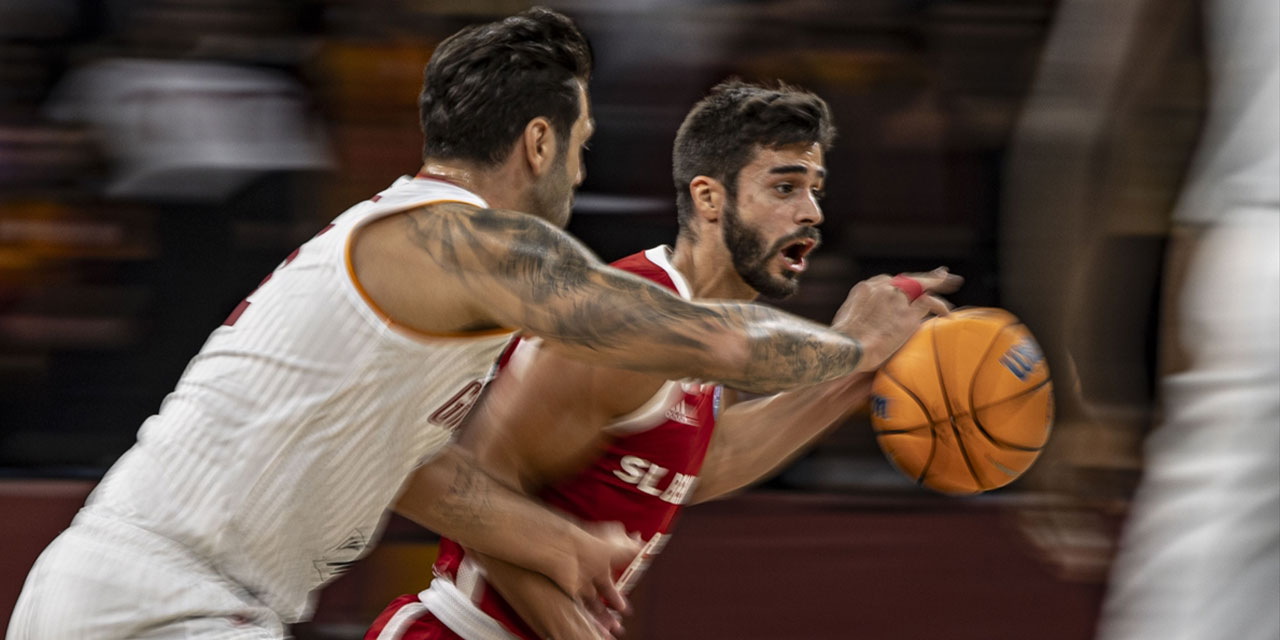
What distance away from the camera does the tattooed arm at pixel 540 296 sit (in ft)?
6.95

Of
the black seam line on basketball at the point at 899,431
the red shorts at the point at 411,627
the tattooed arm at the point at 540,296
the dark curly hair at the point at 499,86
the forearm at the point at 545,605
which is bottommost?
the red shorts at the point at 411,627

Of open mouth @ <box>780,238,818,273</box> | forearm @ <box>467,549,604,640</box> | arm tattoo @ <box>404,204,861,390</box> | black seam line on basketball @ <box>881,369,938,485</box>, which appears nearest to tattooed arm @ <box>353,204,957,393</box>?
arm tattoo @ <box>404,204,861,390</box>

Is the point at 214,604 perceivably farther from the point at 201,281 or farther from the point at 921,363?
the point at 201,281

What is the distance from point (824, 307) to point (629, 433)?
1.68 meters

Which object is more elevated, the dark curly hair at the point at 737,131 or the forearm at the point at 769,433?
the dark curly hair at the point at 737,131

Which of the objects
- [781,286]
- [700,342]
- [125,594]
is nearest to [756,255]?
[781,286]

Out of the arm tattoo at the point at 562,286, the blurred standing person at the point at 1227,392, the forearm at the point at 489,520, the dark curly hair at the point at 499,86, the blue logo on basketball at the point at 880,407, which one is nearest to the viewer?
the blurred standing person at the point at 1227,392

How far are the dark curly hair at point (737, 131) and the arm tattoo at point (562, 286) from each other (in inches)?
45.4

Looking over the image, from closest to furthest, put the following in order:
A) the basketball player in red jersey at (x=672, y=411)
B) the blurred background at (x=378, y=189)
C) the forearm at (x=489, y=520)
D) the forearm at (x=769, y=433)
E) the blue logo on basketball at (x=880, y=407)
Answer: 1. the forearm at (x=489, y=520)
2. the basketball player in red jersey at (x=672, y=411)
3. the blue logo on basketball at (x=880, y=407)
4. the forearm at (x=769, y=433)
5. the blurred background at (x=378, y=189)

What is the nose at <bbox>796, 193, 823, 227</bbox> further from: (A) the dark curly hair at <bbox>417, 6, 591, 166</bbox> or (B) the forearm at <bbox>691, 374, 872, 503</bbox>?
(A) the dark curly hair at <bbox>417, 6, 591, 166</bbox>

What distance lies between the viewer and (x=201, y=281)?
4.33m

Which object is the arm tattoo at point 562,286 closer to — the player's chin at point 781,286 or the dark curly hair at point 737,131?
the player's chin at point 781,286

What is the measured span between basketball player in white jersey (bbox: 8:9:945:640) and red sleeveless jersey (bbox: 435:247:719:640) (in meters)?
0.57

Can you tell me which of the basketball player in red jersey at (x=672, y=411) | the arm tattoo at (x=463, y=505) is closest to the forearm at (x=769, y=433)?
the basketball player in red jersey at (x=672, y=411)
